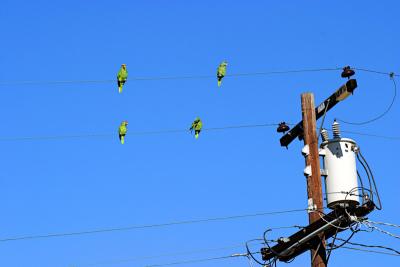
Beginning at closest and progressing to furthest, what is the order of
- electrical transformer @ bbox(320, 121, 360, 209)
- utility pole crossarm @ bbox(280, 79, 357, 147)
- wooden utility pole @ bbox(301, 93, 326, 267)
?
electrical transformer @ bbox(320, 121, 360, 209) < wooden utility pole @ bbox(301, 93, 326, 267) < utility pole crossarm @ bbox(280, 79, 357, 147)

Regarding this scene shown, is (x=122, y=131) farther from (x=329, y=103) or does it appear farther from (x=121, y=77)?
(x=329, y=103)

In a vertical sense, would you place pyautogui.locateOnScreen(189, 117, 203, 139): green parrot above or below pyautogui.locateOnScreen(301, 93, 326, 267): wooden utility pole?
above

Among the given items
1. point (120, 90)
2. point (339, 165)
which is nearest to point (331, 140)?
point (339, 165)

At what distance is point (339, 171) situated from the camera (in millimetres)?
14070

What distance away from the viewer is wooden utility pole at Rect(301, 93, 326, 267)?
46.1 ft

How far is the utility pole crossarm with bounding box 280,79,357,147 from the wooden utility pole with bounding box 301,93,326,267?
154mm

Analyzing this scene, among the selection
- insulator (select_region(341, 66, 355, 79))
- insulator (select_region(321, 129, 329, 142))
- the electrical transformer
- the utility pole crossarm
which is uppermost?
insulator (select_region(341, 66, 355, 79))

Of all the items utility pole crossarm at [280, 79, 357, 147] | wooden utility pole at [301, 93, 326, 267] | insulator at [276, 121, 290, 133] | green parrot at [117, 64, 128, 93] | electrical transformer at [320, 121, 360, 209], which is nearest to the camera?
electrical transformer at [320, 121, 360, 209]

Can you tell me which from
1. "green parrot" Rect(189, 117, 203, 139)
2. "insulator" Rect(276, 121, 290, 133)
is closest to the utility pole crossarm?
"insulator" Rect(276, 121, 290, 133)

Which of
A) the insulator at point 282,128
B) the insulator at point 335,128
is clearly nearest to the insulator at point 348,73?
the insulator at point 335,128

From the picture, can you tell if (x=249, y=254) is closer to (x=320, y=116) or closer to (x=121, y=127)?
(x=320, y=116)

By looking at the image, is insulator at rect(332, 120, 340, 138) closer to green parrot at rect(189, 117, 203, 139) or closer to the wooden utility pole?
the wooden utility pole

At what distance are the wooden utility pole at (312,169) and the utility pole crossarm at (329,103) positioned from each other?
0.15 meters

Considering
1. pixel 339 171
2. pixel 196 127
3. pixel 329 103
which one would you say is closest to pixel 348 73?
pixel 329 103
